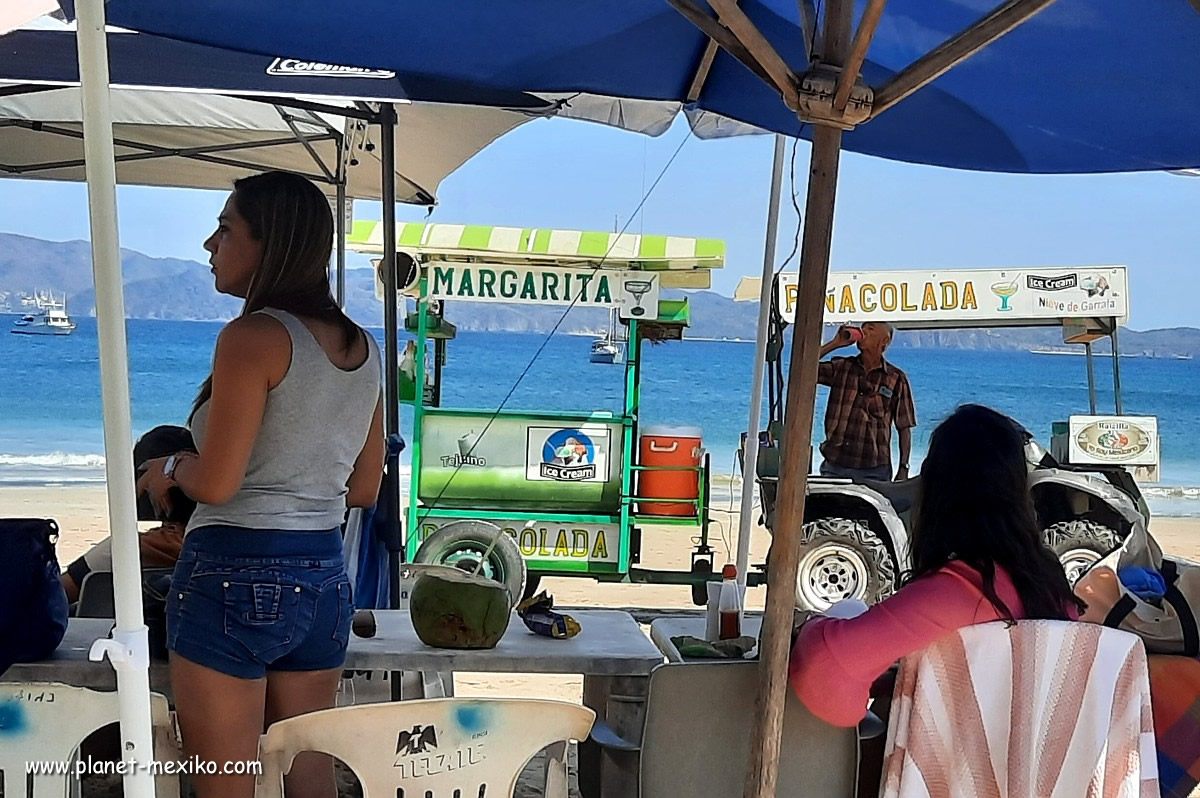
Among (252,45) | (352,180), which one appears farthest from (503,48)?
(352,180)

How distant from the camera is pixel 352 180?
6.47m

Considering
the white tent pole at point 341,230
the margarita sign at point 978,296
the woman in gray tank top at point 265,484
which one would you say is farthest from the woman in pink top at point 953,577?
the margarita sign at point 978,296

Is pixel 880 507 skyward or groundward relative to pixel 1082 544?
skyward

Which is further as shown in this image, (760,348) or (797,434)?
(760,348)

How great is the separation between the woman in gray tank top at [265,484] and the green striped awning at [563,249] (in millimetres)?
5264

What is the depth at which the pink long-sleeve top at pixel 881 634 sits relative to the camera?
80.4 inches

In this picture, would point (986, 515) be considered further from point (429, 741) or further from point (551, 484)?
point (551, 484)

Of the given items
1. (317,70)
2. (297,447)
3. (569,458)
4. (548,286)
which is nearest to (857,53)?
(297,447)

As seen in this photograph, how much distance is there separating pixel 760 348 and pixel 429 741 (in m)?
2.42

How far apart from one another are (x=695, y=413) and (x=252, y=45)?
3483cm

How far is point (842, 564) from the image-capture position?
7082 millimetres

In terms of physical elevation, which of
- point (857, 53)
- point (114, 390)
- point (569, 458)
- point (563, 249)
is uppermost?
point (857, 53)

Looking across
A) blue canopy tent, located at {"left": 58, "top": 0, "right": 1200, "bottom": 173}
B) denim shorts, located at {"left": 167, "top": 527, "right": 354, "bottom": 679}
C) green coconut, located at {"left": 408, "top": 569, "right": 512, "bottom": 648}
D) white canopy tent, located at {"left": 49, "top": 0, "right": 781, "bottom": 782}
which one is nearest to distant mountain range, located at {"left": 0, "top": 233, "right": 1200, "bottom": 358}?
white canopy tent, located at {"left": 49, "top": 0, "right": 781, "bottom": 782}

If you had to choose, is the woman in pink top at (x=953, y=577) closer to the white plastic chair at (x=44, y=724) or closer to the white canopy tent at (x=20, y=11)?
the white plastic chair at (x=44, y=724)
